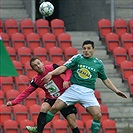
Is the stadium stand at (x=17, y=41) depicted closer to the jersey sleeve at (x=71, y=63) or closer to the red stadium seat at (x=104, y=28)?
the red stadium seat at (x=104, y=28)

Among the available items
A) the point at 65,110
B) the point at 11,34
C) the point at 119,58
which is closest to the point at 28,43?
the point at 11,34

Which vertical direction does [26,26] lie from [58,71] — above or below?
below

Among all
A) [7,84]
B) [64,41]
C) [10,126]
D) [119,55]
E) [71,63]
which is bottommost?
[10,126]

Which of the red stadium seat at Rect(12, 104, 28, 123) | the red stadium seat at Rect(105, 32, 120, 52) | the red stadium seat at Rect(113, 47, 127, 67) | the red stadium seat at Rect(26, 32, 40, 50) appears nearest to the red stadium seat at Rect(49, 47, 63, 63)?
the red stadium seat at Rect(26, 32, 40, 50)

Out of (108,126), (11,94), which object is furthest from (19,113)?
(108,126)

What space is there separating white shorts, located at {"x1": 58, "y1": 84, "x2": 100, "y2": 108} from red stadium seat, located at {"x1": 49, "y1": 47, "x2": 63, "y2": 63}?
5.73 metres

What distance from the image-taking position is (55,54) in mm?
20719

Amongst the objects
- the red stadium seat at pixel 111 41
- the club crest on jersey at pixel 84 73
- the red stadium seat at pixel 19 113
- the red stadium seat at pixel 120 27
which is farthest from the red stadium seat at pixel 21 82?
the club crest on jersey at pixel 84 73

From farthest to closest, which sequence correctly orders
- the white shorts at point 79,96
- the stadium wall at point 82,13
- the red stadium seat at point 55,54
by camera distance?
the stadium wall at point 82,13, the red stadium seat at point 55,54, the white shorts at point 79,96

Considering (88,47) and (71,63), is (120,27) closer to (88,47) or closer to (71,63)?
(71,63)

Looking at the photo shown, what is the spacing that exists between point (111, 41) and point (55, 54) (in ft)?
5.59

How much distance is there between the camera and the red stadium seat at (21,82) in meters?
19.4

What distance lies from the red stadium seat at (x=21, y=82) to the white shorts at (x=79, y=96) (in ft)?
14.6

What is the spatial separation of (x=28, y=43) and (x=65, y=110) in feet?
19.5
